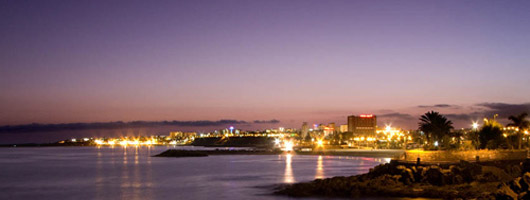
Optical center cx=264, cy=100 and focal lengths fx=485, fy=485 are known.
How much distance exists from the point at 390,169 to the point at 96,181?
25.4m

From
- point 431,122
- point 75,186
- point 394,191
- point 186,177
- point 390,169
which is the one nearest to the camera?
point 394,191

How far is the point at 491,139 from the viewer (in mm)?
43656

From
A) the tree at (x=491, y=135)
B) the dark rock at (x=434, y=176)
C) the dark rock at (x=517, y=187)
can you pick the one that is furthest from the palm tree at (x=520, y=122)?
the dark rock at (x=517, y=187)

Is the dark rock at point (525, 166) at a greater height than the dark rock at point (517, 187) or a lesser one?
lesser

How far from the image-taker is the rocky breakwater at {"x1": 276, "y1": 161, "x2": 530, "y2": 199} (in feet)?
86.0

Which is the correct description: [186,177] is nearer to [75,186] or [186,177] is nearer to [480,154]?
[75,186]

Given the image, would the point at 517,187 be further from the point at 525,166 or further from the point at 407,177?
the point at 525,166

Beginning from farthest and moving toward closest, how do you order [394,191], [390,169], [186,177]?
[186,177], [390,169], [394,191]

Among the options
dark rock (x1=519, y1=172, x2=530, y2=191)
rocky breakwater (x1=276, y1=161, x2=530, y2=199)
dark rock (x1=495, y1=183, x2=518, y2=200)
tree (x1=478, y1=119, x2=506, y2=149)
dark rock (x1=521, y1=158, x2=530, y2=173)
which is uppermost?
tree (x1=478, y1=119, x2=506, y2=149)

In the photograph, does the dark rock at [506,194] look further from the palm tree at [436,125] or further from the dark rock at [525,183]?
the palm tree at [436,125]

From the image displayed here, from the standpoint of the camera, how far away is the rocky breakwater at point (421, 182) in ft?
86.0

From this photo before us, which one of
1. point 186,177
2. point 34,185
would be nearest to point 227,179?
point 186,177

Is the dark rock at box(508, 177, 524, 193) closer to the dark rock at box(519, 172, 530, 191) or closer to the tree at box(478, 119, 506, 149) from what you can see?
the dark rock at box(519, 172, 530, 191)

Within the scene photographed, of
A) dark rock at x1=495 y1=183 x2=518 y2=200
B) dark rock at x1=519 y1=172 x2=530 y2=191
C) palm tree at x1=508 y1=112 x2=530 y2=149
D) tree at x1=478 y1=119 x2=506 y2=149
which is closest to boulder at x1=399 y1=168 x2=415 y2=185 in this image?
dark rock at x1=519 y1=172 x2=530 y2=191
